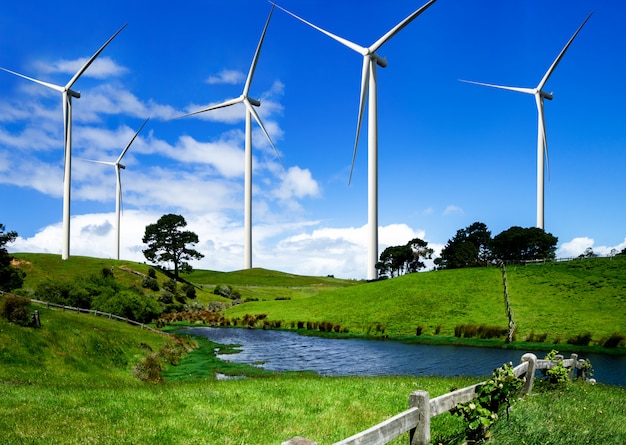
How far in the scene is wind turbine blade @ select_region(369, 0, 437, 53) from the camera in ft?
266

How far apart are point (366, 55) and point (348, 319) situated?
48.6 metres

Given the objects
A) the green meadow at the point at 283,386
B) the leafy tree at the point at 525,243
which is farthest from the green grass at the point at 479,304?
the leafy tree at the point at 525,243

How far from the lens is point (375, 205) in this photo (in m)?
90.7

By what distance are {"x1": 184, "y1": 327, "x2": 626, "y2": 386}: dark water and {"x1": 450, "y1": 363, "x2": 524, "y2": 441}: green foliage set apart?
78.6ft

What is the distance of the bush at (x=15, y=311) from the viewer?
3638cm

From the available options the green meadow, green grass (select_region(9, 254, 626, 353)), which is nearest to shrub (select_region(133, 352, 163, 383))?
the green meadow

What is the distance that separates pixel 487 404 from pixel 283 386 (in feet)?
37.8

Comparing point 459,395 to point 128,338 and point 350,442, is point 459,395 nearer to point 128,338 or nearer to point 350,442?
point 350,442

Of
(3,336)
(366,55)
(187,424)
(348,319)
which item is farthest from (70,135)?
(187,424)

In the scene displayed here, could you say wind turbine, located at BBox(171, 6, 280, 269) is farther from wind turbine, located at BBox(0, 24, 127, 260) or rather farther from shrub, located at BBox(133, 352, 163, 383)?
shrub, located at BBox(133, 352, 163, 383)

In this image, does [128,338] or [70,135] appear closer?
[128,338]

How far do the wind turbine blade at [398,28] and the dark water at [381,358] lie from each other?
54.9 metres

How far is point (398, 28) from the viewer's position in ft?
278

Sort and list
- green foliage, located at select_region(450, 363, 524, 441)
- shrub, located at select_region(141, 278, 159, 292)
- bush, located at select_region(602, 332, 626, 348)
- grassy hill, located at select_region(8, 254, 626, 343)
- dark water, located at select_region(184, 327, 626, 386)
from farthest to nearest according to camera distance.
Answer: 1. shrub, located at select_region(141, 278, 159, 292)
2. grassy hill, located at select_region(8, 254, 626, 343)
3. bush, located at select_region(602, 332, 626, 348)
4. dark water, located at select_region(184, 327, 626, 386)
5. green foliage, located at select_region(450, 363, 524, 441)
